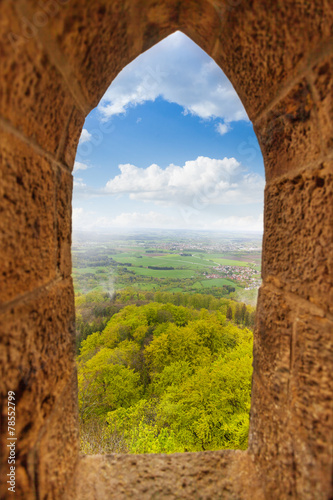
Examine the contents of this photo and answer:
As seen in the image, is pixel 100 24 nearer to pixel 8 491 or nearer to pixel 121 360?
pixel 8 491

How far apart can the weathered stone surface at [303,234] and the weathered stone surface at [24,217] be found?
935 millimetres

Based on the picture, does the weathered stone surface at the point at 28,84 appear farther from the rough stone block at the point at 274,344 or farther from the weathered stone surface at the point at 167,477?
the weathered stone surface at the point at 167,477

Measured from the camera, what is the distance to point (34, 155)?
0.77 m

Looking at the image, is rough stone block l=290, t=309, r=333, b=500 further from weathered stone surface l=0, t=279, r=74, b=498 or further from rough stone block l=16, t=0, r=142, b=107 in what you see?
rough stone block l=16, t=0, r=142, b=107

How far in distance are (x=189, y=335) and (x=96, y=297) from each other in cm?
1346

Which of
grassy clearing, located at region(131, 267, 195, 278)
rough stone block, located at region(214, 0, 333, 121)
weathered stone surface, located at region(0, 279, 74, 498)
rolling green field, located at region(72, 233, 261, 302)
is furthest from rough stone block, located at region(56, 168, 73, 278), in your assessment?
grassy clearing, located at region(131, 267, 195, 278)

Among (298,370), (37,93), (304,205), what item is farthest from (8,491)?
(304,205)

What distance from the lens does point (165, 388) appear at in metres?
11.7

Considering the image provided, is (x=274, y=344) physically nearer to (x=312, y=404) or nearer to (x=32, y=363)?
(x=312, y=404)

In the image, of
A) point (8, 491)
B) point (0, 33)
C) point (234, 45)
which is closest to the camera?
point (0, 33)

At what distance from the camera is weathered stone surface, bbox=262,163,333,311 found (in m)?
0.78

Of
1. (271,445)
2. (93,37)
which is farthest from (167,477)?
(93,37)

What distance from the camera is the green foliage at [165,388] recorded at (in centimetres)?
852

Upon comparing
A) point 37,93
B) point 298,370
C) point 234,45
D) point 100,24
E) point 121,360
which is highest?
point 234,45
